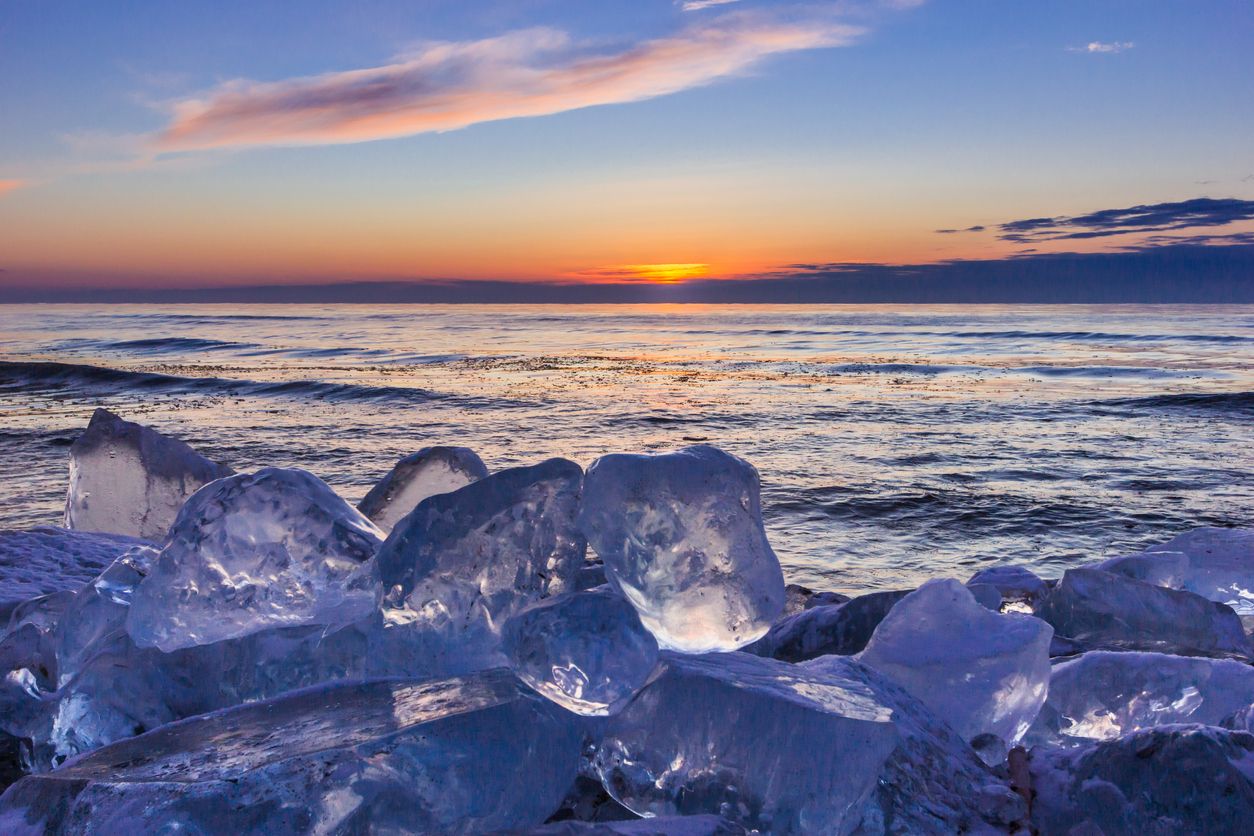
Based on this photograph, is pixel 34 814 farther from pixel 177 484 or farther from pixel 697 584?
pixel 177 484

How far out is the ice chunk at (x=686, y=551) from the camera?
5.59 ft

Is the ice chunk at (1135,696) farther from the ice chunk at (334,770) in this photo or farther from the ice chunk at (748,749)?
the ice chunk at (334,770)

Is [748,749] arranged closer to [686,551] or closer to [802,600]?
[686,551]

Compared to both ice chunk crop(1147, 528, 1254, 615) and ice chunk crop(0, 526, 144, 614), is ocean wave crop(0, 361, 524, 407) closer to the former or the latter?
ice chunk crop(0, 526, 144, 614)

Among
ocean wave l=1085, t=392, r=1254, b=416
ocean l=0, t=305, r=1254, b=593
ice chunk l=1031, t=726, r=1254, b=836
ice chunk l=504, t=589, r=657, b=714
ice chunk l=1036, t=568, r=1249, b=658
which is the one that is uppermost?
ice chunk l=504, t=589, r=657, b=714

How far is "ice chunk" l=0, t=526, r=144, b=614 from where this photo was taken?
2.85m

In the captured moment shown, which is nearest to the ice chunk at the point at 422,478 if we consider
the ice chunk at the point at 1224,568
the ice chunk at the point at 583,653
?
the ice chunk at the point at 583,653

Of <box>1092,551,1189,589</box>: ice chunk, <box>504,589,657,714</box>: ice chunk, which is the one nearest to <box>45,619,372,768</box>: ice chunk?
<box>504,589,657,714</box>: ice chunk

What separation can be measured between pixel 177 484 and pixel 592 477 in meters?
2.56

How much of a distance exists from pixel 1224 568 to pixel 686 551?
2.39 metres

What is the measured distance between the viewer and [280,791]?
1.27 m

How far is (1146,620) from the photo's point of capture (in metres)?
2.62

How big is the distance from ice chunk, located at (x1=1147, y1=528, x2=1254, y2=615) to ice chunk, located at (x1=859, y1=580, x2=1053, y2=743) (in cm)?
150

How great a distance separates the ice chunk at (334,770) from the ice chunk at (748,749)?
0.12 m
